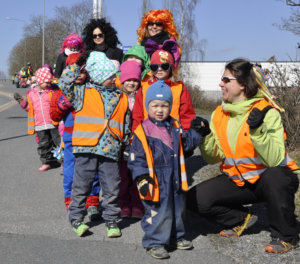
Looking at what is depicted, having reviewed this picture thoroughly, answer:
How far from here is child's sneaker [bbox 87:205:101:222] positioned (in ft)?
13.8

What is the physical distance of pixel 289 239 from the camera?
3387 millimetres

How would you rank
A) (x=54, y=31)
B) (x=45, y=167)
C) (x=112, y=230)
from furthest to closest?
(x=54, y=31) → (x=45, y=167) → (x=112, y=230)

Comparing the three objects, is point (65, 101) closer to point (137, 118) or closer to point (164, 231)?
point (137, 118)

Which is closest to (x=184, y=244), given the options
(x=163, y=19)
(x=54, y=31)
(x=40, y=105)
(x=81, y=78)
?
(x=81, y=78)

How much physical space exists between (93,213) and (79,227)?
52 centimetres

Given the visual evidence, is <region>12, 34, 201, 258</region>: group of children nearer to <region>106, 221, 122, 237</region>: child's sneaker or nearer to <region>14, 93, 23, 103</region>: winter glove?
<region>106, 221, 122, 237</region>: child's sneaker

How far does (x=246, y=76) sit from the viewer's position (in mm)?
3562

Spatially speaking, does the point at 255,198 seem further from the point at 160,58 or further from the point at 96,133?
the point at 160,58

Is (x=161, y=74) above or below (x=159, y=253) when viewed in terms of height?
above

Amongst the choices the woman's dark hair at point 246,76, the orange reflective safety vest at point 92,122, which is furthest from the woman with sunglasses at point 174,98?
the woman's dark hair at point 246,76

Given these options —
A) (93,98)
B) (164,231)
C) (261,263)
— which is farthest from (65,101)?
(261,263)

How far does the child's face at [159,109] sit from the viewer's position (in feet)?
11.2

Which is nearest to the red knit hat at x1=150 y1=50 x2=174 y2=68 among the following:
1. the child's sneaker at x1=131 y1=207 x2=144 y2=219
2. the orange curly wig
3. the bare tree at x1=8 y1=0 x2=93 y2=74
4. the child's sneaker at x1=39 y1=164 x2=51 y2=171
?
the orange curly wig

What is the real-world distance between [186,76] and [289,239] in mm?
29238
